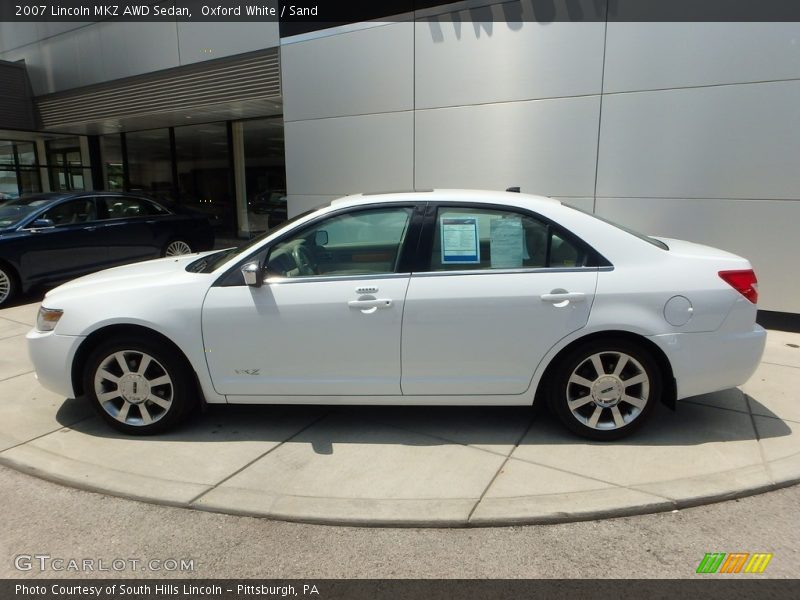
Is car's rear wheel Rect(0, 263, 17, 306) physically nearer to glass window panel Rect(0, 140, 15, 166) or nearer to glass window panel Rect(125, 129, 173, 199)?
glass window panel Rect(125, 129, 173, 199)

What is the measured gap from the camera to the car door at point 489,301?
3443 mm

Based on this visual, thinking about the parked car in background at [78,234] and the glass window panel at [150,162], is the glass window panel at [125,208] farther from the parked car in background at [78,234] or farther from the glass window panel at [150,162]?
the glass window panel at [150,162]

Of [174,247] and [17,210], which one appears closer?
[17,210]

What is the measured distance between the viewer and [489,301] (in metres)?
3.45

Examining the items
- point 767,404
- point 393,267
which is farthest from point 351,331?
point 767,404

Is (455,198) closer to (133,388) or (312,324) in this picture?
(312,324)

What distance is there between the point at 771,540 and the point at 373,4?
824 centimetres

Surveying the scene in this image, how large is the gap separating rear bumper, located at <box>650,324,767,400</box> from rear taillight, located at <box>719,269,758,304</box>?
8.9 inches

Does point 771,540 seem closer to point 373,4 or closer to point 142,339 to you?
point 142,339

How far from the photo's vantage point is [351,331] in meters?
3.50

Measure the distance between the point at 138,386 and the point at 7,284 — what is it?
17.8 ft

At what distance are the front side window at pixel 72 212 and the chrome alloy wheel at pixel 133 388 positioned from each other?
18.4 feet

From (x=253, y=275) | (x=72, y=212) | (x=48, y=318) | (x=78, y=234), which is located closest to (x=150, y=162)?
(x=72, y=212)

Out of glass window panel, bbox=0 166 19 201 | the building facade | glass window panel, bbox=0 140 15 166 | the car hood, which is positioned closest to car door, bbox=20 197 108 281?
the building facade
